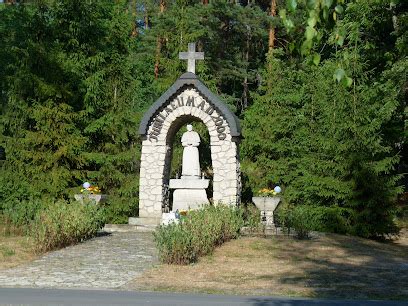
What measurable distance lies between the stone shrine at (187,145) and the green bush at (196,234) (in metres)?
2.75

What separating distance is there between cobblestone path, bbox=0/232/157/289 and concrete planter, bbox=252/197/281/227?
3944mm

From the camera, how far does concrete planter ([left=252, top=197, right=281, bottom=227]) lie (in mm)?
17984

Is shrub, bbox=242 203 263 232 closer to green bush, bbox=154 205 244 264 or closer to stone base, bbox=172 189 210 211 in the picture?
green bush, bbox=154 205 244 264

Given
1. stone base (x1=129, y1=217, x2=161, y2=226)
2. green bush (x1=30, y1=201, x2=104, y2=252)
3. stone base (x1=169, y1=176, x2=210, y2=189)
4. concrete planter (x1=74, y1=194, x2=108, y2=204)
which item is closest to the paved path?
green bush (x1=30, y1=201, x2=104, y2=252)

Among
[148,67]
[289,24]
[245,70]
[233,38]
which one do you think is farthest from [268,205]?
[148,67]

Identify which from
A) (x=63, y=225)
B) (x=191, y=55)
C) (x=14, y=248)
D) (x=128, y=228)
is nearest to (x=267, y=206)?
(x=128, y=228)

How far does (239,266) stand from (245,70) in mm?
25026

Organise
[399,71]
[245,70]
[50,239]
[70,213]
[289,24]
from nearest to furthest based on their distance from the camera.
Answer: [289,24]
[50,239]
[70,213]
[399,71]
[245,70]

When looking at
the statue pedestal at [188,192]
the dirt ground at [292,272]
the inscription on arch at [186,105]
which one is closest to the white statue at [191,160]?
the statue pedestal at [188,192]

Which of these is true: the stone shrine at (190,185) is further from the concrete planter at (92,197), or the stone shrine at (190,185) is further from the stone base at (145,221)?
the concrete planter at (92,197)

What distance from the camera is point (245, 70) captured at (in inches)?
1404

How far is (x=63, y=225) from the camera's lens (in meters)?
14.2

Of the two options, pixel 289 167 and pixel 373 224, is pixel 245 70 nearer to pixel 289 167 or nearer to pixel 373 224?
pixel 289 167

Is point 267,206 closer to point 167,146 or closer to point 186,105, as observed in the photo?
point 167,146
